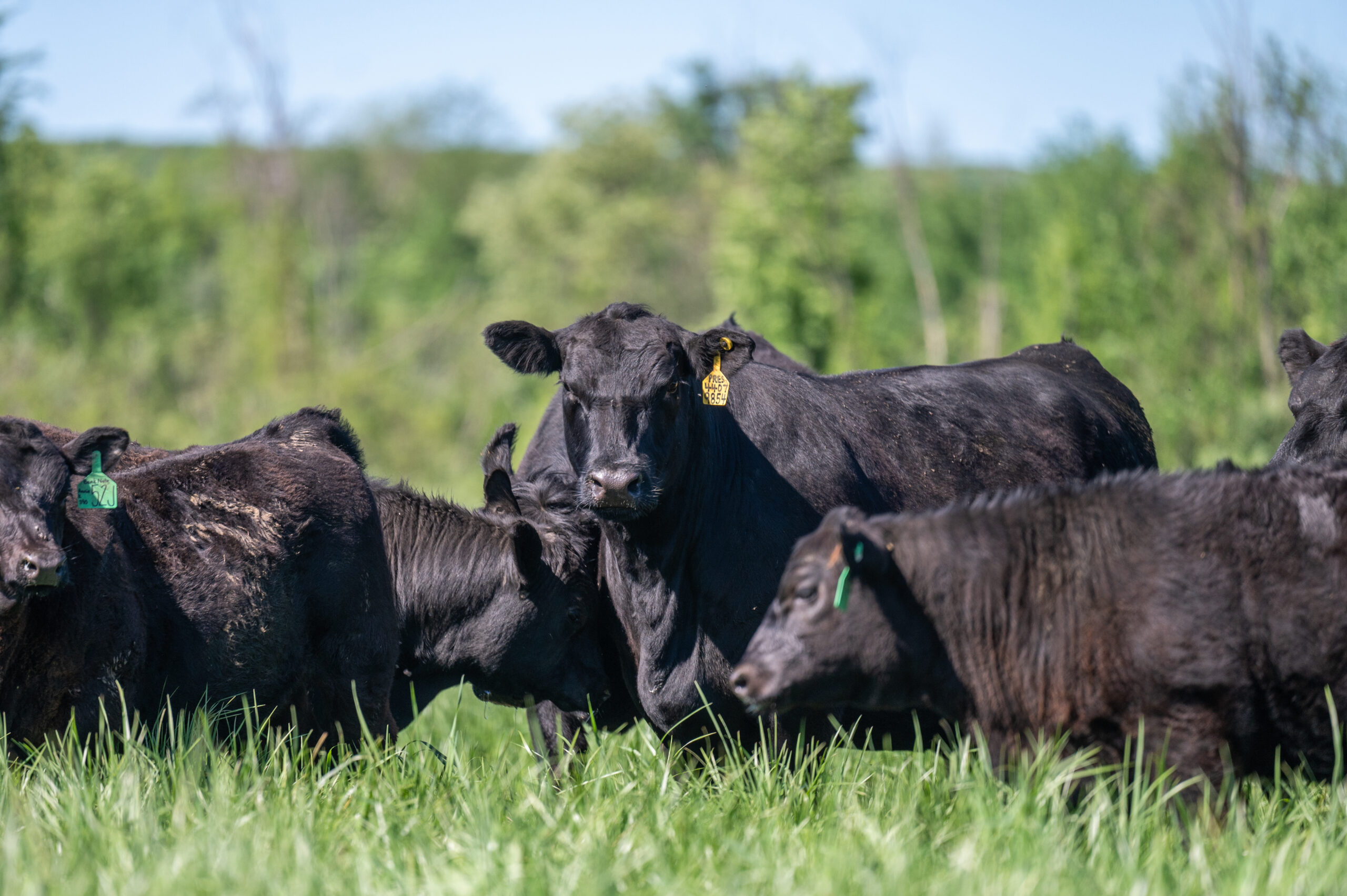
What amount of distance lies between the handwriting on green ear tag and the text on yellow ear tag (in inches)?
71.9

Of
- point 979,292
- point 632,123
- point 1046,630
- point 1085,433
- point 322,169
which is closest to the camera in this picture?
point 1046,630

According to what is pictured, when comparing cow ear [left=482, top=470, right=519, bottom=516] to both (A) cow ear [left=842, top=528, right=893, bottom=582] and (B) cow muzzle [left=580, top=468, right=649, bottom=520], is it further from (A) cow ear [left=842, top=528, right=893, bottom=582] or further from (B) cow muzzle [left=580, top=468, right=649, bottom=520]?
(A) cow ear [left=842, top=528, right=893, bottom=582]

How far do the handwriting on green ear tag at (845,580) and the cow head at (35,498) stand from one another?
2.95 metres

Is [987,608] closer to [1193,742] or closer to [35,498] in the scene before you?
[1193,742]

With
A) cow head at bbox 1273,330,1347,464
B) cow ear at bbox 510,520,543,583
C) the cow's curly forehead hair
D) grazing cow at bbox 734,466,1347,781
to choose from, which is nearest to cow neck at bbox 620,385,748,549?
cow ear at bbox 510,520,543,583

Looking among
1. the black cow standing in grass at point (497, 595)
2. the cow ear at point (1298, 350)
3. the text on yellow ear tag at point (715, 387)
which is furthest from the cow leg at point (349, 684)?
the cow ear at point (1298, 350)

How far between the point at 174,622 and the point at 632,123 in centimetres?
5657

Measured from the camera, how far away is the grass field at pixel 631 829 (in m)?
3.80

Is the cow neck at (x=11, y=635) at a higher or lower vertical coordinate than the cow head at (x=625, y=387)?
lower

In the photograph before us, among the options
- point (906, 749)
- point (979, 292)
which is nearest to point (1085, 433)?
point (906, 749)

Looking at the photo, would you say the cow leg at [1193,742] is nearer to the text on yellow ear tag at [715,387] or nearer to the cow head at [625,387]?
the cow head at [625,387]

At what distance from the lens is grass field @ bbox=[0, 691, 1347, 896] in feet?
12.5

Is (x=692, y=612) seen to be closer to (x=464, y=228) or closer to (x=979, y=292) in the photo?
Result: (x=979, y=292)

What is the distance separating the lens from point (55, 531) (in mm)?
5422
